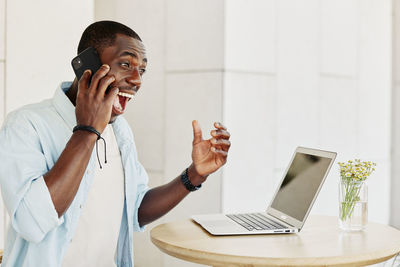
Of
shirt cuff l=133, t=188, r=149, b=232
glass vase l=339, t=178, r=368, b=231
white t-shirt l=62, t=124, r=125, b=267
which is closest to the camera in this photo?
white t-shirt l=62, t=124, r=125, b=267

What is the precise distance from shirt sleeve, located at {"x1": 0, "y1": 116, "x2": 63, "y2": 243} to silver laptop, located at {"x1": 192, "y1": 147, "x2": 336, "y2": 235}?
1.94 feet

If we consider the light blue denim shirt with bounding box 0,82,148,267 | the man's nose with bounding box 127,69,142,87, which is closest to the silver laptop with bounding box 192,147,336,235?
the light blue denim shirt with bounding box 0,82,148,267

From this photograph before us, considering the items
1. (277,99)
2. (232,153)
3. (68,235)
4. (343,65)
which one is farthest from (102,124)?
(343,65)

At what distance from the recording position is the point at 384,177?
424cm

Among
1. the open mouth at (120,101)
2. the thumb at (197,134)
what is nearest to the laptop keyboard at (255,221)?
the thumb at (197,134)

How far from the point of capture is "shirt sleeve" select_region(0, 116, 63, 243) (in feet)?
5.27

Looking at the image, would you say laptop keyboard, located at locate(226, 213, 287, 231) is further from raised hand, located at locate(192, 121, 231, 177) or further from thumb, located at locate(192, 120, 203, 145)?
thumb, located at locate(192, 120, 203, 145)

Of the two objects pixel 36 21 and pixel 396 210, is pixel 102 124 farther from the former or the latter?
pixel 396 210

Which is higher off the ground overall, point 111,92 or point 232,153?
point 111,92

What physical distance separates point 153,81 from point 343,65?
136 centimetres

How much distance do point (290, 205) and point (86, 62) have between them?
0.91 m

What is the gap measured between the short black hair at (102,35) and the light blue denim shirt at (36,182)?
0.19 m

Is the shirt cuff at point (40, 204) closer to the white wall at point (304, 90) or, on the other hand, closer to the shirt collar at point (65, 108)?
the shirt collar at point (65, 108)

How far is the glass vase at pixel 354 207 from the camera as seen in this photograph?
2045 mm
